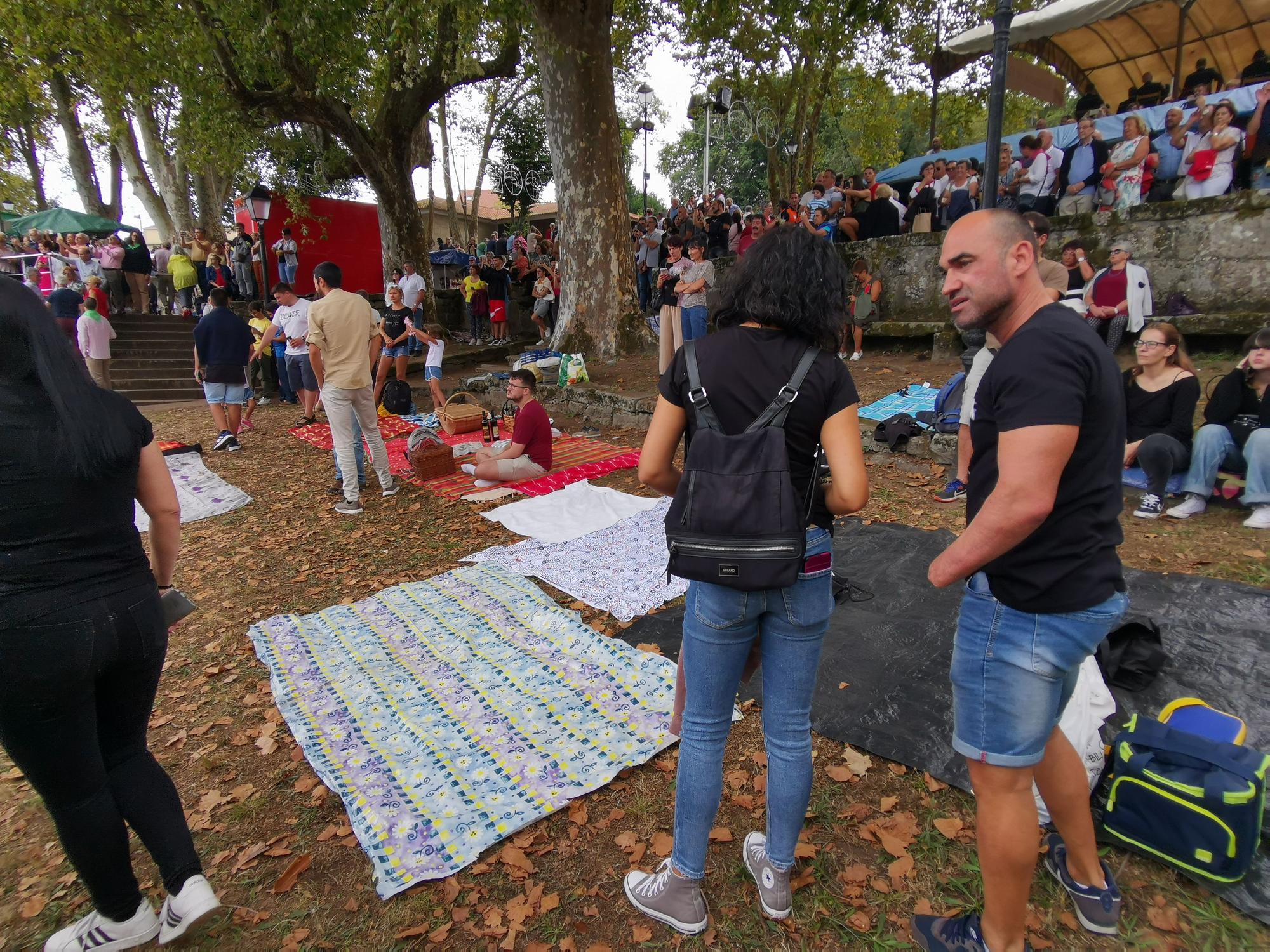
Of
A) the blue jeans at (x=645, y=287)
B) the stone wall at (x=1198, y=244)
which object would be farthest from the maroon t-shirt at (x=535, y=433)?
the blue jeans at (x=645, y=287)

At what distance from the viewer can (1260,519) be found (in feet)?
16.0

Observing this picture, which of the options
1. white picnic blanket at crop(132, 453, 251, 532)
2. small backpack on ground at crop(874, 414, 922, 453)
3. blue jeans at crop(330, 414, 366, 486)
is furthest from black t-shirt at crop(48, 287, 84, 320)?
small backpack on ground at crop(874, 414, 922, 453)

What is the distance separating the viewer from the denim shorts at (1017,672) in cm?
176

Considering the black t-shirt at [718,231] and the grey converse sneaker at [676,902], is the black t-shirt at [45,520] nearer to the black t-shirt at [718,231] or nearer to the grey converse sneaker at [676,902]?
the grey converse sneaker at [676,902]

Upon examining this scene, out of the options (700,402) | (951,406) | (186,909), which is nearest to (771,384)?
(700,402)

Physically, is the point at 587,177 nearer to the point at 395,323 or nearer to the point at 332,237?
the point at 395,323

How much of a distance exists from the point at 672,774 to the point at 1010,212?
2.53 meters

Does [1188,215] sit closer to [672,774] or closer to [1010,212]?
[1010,212]

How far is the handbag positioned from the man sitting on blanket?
855cm

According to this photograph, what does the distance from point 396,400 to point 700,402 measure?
34.4ft

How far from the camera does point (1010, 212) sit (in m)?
1.82

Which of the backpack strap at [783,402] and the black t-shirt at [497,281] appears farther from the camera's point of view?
the black t-shirt at [497,281]

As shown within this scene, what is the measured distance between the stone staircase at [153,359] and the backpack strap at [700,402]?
55.1ft

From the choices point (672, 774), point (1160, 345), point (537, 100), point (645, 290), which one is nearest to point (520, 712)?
point (672, 774)
